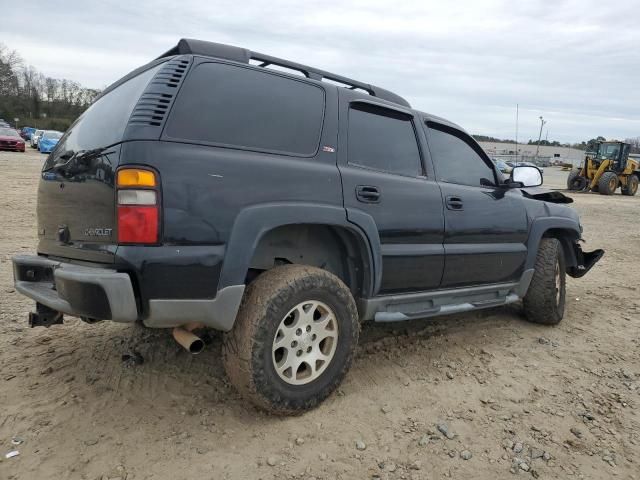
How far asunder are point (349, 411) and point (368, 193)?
128 centimetres

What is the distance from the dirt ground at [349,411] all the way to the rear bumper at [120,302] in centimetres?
61

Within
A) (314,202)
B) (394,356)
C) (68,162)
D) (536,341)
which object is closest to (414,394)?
(394,356)

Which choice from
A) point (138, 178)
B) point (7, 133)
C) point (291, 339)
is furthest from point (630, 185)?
point (7, 133)

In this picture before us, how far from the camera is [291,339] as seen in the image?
2627mm

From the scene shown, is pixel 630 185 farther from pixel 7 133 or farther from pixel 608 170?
pixel 7 133

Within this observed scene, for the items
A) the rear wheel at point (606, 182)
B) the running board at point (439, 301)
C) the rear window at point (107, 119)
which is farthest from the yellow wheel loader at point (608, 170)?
the rear window at point (107, 119)

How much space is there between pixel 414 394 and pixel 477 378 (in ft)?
1.83

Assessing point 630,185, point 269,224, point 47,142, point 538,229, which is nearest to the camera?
point 269,224

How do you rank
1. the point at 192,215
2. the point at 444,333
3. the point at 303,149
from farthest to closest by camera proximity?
the point at 444,333, the point at 303,149, the point at 192,215

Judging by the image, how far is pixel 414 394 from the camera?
9.93 feet

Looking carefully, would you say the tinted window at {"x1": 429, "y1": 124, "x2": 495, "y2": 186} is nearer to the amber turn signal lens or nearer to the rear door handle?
the rear door handle

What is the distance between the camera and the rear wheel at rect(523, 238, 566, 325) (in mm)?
4371

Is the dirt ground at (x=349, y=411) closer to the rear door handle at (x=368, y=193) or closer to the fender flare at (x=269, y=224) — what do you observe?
the fender flare at (x=269, y=224)

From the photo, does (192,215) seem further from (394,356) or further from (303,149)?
(394,356)
